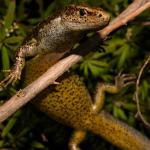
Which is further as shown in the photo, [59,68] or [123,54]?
[123,54]

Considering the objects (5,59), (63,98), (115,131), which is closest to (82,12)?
(5,59)

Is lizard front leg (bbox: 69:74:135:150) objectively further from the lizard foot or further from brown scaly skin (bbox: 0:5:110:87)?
the lizard foot

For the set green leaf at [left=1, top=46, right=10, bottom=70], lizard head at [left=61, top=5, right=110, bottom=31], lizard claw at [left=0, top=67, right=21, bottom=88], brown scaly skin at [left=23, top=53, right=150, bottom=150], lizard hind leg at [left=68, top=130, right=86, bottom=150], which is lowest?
lizard hind leg at [left=68, top=130, right=86, bottom=150]

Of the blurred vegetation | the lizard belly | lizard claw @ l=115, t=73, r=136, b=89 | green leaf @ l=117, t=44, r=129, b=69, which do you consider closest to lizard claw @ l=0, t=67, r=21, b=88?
the lizard belly

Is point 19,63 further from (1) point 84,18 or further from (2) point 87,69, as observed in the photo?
(2) point 87,69

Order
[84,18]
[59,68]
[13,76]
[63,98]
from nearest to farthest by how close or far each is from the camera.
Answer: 1. [59,68]
2. [84,18]
3. [13,76]
4. [63,98]

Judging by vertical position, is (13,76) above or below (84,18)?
below

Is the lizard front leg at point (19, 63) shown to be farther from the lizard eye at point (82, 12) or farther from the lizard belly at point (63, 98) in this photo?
the lizard eye at point (82, 12)
